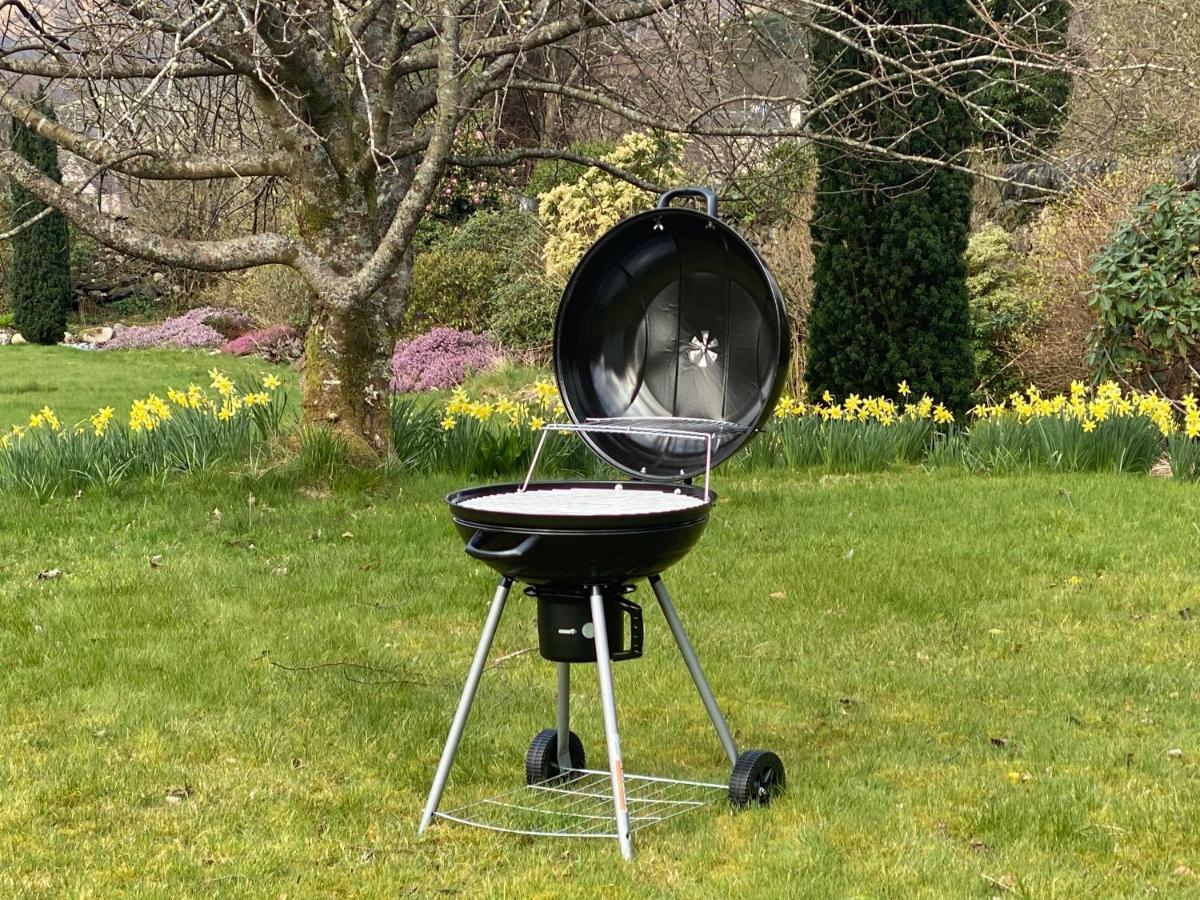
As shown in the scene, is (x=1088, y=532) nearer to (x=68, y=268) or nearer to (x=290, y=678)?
(x=290, y=678)

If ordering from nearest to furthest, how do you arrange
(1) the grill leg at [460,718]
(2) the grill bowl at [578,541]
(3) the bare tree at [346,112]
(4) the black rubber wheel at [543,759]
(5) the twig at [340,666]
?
1. (2) the grill bowl at [578,541]
2. (1) the grill leg at [460,718]
3. (4) the black rubber wheel at [543,759]
4. (5) the twig at [340,666]
5. (3) the bare tree at [346,112]

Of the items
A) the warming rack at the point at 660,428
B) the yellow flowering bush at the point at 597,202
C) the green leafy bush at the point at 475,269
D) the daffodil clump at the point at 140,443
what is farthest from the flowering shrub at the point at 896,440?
the green leafy bush at the point at 475,269

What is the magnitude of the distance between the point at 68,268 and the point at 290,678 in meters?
20.5

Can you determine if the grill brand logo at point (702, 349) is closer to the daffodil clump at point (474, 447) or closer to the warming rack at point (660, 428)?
the warming rack at point (660, 428)

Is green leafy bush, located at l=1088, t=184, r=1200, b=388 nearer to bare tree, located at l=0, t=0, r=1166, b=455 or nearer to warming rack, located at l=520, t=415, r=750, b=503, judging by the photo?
bare tree, located at l=0, t=0, r=1166, b=455

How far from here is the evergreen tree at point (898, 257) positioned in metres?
9.59

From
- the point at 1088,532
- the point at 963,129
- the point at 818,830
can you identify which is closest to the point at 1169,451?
the point at 1088,532

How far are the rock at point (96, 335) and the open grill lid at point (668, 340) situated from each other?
21.0m

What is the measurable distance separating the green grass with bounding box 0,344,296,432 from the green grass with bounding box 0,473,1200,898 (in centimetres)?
705

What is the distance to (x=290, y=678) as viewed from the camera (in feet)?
15.0

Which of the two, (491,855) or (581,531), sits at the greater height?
(581,531)

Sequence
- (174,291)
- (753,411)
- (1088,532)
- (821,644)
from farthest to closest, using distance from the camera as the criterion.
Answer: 1. (174,291)
2. (1088,532)
3. (821,644)
4. (753,411)

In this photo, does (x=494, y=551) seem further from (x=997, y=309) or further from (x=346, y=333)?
(x=997, y=309)

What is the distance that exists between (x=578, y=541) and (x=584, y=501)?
0.57 metres
